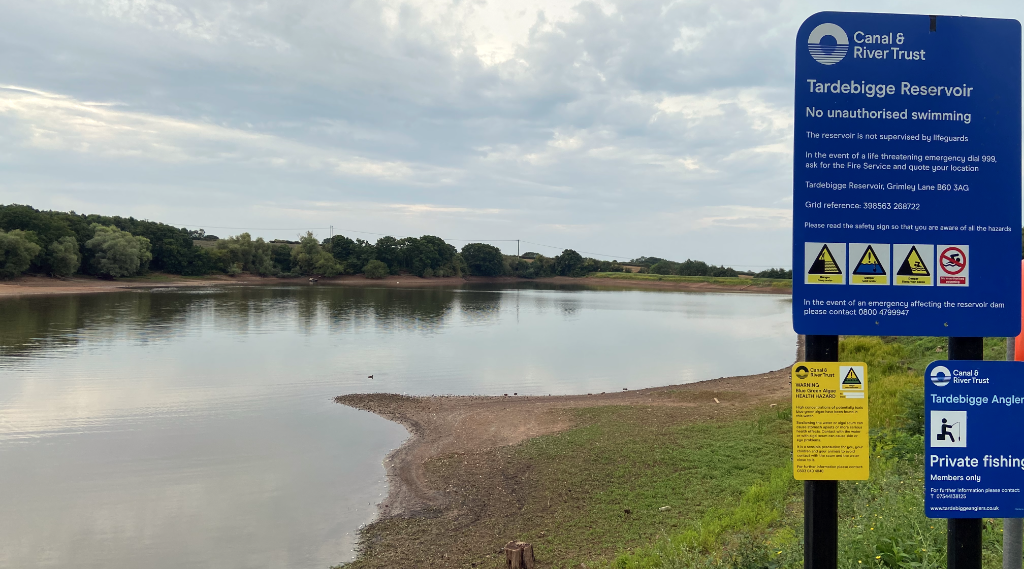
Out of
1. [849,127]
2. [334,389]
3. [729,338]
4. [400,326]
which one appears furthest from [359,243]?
[849,127]

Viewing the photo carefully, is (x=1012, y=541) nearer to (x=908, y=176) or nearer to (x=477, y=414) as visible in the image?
(x=908, y=176)

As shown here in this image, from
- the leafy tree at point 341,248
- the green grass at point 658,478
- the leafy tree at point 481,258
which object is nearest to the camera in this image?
the green grass at point 658,478

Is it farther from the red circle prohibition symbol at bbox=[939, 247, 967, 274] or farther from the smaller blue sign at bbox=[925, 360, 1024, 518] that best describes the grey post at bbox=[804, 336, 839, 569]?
the red circle prohibition symbol at bbox=[939, 247, 967, 274]

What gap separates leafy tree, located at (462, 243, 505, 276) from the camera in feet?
447

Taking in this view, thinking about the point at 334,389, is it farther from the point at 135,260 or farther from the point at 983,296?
the point at 135,260

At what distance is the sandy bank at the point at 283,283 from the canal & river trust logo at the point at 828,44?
76689 millimetres

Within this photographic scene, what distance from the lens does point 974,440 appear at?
8.39ft

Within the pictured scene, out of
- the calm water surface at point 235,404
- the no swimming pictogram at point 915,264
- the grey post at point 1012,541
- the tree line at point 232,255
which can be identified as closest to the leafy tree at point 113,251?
the tree line at point 232,255

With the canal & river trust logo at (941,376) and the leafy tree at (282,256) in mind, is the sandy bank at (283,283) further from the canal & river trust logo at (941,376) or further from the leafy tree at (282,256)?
the canal & river trust logo at (941,376)

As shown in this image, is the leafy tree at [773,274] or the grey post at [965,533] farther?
the leafy tree at [773,274]

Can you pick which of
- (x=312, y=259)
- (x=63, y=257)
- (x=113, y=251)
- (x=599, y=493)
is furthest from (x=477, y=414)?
(x=312, y=259)

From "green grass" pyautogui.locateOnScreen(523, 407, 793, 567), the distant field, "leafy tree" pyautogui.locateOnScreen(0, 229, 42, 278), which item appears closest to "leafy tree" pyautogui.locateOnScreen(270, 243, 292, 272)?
"leafy tree" pyautogui.locateOnScreen(0, 229, 42, 278)

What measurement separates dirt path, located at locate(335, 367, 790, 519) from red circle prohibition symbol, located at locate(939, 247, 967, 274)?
30.7 feet

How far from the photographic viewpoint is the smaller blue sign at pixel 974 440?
254cm
